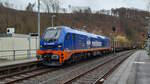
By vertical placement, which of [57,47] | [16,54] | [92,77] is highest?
[57,47]

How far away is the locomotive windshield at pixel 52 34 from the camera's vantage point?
18184 millimetres

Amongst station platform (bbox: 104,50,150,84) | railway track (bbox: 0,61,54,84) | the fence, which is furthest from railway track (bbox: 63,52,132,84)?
the fence

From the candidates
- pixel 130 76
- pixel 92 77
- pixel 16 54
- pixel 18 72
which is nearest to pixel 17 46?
pixel 16 54

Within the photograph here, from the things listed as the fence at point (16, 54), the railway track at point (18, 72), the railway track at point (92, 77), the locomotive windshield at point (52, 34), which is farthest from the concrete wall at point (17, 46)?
the railway track at point (92, 77)

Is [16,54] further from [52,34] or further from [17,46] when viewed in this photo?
[52,34]

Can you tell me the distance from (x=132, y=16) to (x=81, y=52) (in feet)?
423

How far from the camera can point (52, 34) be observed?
18.6m

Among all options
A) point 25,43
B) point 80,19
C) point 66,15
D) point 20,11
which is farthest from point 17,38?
point 80,19

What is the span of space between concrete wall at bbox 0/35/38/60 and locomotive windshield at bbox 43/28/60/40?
15.0ft

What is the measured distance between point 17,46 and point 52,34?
779cm

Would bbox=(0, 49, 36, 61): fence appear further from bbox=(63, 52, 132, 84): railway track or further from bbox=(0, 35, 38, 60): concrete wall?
bbox=(63, 52, 132, 84): railway track

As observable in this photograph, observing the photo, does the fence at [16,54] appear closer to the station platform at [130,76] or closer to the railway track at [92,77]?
the railway track at [92,77]

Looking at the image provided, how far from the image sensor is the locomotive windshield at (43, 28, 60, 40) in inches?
716

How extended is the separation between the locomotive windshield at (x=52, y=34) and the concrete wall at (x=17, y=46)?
458cm
